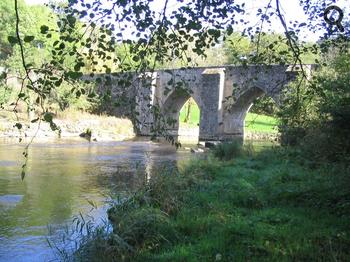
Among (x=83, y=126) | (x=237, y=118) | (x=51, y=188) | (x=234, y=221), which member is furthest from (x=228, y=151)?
(x=237, y=118)

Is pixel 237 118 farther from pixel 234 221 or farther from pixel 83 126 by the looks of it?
pixel 234 221

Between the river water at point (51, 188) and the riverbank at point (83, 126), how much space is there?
972 cm

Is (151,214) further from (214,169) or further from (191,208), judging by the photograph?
(214,169)

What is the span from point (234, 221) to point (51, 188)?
23.7 ft

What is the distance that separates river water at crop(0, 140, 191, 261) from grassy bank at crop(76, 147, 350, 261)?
1.20 metres

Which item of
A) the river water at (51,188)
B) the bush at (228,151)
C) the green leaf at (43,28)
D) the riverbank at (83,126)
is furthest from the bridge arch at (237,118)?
the green leaf at (43,28)

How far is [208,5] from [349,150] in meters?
3.54

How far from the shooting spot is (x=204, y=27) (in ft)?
15.3

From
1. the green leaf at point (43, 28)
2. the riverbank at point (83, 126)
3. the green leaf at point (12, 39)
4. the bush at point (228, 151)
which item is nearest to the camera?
the green leaf at point (12, 39)

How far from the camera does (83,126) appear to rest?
35.0 metres

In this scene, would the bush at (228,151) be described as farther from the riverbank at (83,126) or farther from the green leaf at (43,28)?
the riverbank at (83,126)

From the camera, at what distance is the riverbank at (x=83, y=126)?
32.5 metres

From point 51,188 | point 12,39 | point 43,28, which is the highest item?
point 43,28

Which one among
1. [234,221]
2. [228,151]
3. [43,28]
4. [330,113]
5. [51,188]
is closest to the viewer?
[43,28]
